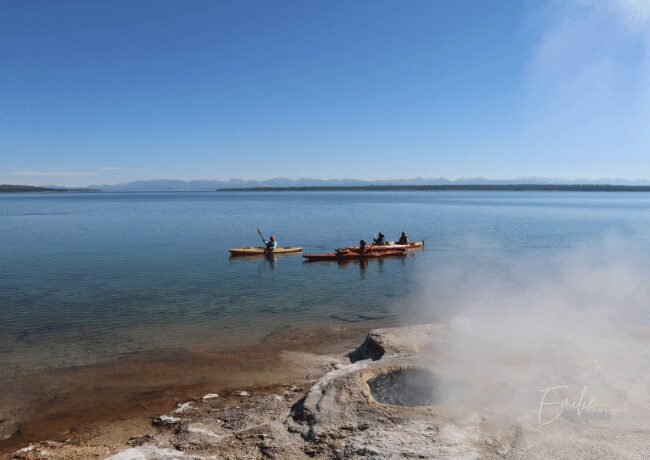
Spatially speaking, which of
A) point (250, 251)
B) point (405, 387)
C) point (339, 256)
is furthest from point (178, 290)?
point (405, 387)

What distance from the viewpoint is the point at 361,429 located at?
8656mm

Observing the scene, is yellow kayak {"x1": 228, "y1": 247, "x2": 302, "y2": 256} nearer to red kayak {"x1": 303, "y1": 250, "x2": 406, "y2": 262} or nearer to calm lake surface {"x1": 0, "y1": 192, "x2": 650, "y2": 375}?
calm lake surface {"x1": 0, "y1": 192, "x2": 650, "y2": 375}

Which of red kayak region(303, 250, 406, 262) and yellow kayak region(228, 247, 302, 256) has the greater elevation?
yellow kayak region(228, 247, 302, 256)

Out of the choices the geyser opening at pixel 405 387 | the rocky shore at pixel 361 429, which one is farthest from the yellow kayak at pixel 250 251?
the geyser opening at pixel 405 387

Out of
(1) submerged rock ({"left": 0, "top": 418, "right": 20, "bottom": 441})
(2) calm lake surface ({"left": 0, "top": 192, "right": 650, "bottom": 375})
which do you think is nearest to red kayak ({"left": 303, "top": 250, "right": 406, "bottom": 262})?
(2) calm lake surface ({"left": 0, "top": 192, "right": 650, "bottom": 375})

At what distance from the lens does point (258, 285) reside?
2544 cm

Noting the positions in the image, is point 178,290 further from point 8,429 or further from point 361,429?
point 361,429

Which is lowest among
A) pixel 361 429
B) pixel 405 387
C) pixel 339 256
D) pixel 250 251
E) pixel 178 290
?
pixel 339 256

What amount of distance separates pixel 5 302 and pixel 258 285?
37.0 ft

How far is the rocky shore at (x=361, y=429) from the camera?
7.89 meters

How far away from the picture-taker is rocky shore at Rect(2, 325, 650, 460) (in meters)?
7.89

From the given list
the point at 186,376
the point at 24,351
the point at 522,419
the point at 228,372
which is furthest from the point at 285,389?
the point at 24,351

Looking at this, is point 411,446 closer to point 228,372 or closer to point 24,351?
point 228,372

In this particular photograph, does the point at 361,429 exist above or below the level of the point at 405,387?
above
